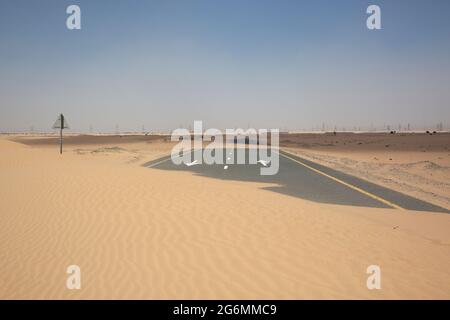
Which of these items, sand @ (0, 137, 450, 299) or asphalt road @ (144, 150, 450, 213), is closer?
sand @ (0, 137, 450, 299)

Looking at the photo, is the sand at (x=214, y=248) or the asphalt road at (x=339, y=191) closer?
the sand at (x=214, y=248)

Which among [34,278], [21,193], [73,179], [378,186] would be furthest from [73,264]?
[378,186]

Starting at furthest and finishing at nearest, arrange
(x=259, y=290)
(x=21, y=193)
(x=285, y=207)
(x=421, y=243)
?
(x=21, y=193) < (x=285, y=207) < (x=421, y=243) < (x=259, y=290)

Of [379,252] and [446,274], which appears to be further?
[379,252]

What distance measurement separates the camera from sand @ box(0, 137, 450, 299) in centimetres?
491

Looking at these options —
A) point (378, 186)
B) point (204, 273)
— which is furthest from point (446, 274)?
point (378, 186)

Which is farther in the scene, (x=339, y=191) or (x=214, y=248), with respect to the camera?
(x=339, y=191)

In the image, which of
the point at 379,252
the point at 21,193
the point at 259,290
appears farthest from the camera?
the point at 21,193

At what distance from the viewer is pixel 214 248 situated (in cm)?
660

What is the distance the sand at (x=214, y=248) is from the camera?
4910 millimetres

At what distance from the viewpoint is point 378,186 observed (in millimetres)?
15453
